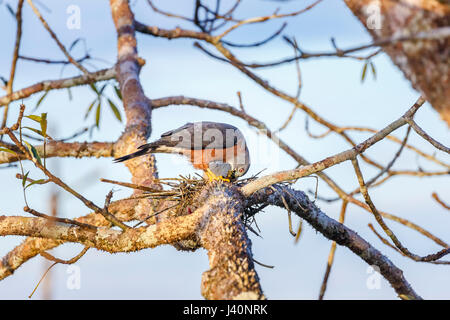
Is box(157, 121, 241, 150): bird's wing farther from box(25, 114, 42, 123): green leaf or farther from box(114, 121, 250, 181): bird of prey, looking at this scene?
box(25, 114, 42, 123): green leaf

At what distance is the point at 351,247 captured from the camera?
9.36 ft

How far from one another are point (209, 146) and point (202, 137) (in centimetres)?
14

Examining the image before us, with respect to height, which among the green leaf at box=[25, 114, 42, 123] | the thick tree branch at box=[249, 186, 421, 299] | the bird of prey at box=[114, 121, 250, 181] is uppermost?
the bird of prey at box=[114, 121, 250, 181]

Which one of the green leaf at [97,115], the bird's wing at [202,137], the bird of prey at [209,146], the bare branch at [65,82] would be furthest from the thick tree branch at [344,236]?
the bare branch at [65,82]

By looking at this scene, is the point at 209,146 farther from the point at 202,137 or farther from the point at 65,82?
the point at 65,82

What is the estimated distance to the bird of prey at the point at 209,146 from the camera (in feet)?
13.0

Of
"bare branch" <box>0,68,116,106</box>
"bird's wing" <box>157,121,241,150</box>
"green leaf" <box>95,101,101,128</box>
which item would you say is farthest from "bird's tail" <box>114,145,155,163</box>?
"bare branch" <box>0,68,116,106</box>

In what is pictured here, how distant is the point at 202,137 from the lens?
4.23 m

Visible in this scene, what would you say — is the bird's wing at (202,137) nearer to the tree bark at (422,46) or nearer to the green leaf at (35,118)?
the green leaf at (35,118)

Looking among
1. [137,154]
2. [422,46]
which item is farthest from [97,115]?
[422,46]

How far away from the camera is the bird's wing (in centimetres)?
415

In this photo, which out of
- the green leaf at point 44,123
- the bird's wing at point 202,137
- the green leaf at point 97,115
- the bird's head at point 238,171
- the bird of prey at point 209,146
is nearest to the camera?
the green leaf at point 44,123

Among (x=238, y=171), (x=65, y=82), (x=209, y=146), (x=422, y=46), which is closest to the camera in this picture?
(x=422, y=46)

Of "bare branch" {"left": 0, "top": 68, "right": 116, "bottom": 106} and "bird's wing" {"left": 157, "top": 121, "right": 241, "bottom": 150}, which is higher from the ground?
"bare branch" {"left": 0, "top": 68, "right": 116, "bottom": 106}
